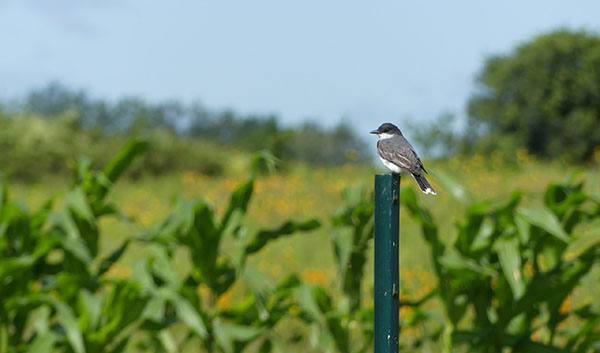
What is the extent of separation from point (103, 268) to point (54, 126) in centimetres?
1518

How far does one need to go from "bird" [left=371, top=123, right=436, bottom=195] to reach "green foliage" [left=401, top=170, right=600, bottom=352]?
3.12 ft

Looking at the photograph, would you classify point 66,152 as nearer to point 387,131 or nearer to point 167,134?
point 167,134

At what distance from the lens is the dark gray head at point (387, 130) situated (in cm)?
232

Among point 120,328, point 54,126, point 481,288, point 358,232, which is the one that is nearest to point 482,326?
point 481,288

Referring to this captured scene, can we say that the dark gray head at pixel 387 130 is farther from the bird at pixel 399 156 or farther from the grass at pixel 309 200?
the grass at pixel 309 200

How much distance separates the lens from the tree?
23.3 meters

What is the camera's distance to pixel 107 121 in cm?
5916

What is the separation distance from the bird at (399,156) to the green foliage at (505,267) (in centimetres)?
95

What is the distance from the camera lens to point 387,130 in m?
2.36

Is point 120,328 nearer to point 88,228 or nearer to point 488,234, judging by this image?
point 88,228

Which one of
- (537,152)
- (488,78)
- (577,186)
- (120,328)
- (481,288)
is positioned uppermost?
(488,78)

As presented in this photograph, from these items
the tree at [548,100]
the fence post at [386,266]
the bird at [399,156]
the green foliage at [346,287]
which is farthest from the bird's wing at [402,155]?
the tree at [548,100]

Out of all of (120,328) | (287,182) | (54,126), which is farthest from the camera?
(54,126)

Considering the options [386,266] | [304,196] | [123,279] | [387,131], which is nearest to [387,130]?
[387,131]
